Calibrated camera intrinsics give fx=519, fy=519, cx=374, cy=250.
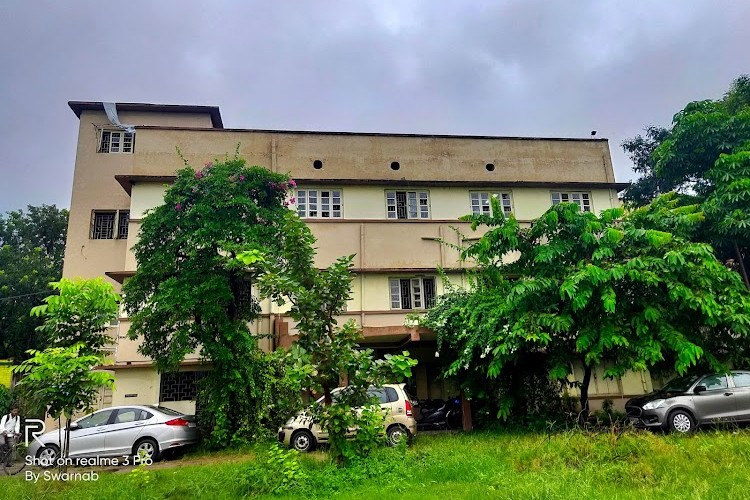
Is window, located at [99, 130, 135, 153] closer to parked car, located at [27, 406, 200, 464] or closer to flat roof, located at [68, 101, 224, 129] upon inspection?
flat roof, located at [68, 101, 224, 129]

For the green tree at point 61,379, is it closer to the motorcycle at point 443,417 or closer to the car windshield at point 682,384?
the motorcycle at point 443,417

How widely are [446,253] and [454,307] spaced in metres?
4.96

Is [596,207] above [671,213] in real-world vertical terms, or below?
above

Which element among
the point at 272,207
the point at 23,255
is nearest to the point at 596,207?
the point at 272,207

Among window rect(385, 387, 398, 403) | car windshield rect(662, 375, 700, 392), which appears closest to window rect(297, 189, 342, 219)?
window rect(385, 387, 398, 403)

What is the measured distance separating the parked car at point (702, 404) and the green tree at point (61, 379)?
11376 millimetres

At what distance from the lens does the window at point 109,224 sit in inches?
743

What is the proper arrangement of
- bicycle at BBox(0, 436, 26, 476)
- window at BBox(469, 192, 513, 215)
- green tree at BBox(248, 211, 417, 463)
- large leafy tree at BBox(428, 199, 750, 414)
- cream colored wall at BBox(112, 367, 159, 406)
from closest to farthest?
green tree at BBox(248, 211, 417, 463) < large leafy tree at BBox(428, 199, 750, 414) < bicycle at BBox(0, 436, 26, 476) < cream colored wall at BBox(112, 367, 159, 406) < window at BBox(469, 192, 513, 215)

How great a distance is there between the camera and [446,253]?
60.1 feet

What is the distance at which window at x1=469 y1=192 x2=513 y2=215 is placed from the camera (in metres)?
19.3

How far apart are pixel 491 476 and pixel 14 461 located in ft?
37.0

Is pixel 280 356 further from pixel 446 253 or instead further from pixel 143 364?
pixel 446 253

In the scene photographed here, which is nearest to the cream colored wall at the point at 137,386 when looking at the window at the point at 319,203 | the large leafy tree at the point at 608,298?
the window at the point at 319,203

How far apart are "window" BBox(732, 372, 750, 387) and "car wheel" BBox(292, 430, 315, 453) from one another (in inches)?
386
